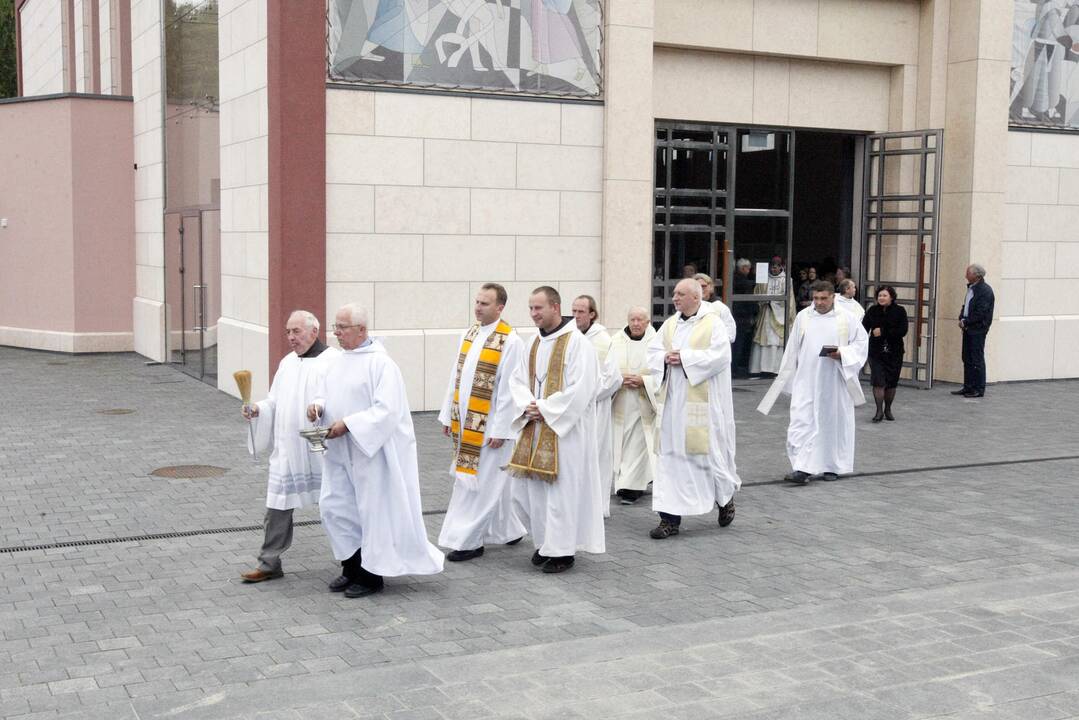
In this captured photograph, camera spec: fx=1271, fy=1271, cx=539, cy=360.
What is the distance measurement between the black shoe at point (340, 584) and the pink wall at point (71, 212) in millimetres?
15559

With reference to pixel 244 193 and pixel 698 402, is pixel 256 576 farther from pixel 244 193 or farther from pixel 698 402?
pixel 244 193

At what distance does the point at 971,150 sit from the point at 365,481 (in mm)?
13173

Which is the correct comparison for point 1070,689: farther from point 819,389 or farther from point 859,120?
point 859,120

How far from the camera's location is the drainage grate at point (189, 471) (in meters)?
10.6

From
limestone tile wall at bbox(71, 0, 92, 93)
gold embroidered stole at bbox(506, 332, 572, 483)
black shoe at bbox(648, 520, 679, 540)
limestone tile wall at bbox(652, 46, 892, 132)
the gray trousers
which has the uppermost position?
limestone tile wall at bbox(71, 0, 92, 93)

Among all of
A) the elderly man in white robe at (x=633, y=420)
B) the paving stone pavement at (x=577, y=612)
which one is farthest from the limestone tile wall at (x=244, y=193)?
the elderly man in white robe at (x=633, y=420)

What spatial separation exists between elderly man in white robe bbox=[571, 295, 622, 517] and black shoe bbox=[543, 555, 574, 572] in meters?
1.35

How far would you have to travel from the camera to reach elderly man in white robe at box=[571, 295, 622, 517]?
30.2 feet

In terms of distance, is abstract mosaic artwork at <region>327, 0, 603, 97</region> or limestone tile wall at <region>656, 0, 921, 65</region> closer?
abstract mosaic artwork at <region>327, 0, 603, 97</region>

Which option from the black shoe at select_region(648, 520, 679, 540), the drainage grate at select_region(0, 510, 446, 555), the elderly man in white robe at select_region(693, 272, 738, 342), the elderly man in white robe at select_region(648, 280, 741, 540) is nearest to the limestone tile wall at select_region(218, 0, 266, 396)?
the elderly man in white robe at select_region(693, 272, 738, 342)

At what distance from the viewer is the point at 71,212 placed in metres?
21.2

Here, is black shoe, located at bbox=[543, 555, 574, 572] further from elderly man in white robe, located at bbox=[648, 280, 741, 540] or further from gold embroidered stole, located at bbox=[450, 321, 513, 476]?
elderly man in white robe, located at bbox=[648, 280, 741, 540]

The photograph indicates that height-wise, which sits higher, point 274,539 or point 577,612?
point 274,539

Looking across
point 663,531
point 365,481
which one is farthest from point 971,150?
point 365,481
